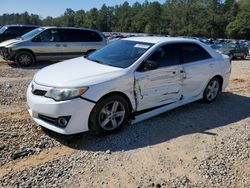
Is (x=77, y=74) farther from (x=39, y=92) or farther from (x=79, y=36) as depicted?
(x=79, y=36)

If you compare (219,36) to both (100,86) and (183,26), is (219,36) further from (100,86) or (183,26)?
(100,86)

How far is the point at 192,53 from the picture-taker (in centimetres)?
662

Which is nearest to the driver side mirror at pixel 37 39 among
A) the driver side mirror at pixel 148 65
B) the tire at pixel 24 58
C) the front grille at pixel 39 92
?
the tire at pixel 24 58

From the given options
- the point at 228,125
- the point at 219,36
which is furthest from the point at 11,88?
the point at 219,36

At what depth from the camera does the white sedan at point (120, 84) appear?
183 inches

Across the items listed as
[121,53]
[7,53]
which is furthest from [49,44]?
[121,53]

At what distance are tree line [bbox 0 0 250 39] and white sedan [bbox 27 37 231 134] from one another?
90102mm

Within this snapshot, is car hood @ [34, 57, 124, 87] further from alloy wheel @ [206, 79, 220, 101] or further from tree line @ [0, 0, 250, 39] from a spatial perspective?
tree line @ [0, 0, 250, 39]

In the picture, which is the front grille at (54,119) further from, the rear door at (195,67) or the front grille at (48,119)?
the rear door at (195,67)

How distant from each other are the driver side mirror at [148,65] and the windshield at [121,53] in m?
0.18

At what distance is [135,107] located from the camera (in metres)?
5.41

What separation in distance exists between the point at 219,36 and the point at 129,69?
99673mm

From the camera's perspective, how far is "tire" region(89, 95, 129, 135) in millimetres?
4855

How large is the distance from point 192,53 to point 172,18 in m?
106
